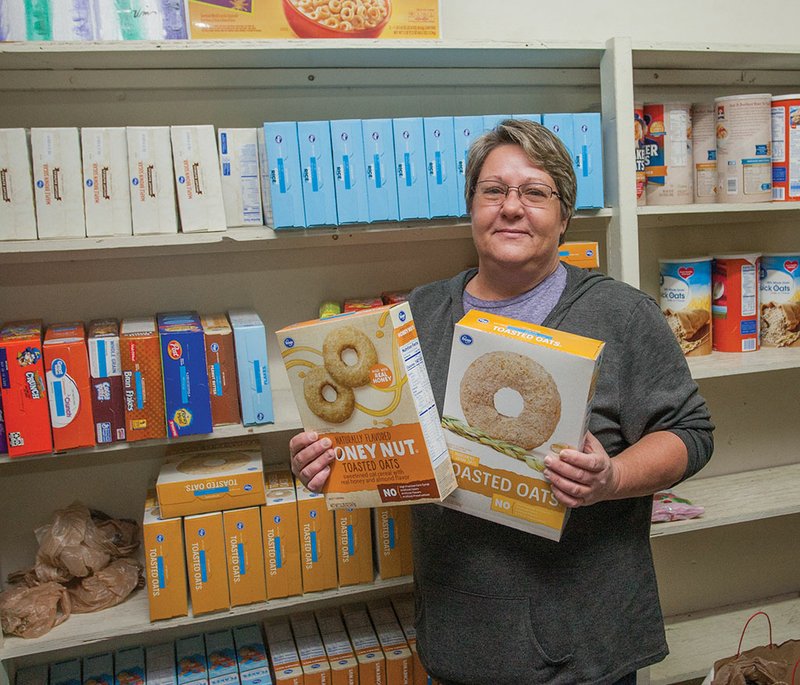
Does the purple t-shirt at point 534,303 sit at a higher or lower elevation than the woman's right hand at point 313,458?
higher

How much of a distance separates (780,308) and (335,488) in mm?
1598

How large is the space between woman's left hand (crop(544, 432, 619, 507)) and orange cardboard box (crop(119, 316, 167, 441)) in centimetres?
100

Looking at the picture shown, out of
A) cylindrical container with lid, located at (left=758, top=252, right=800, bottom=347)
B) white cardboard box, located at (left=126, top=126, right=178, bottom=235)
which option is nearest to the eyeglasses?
white cardboard box, located at (left=126, top=126, right=178, bottom=235)

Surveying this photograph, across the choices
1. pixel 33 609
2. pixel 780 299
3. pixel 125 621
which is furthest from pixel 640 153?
pixel 33 609

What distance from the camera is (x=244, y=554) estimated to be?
1.95 meters

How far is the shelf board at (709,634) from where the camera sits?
240cm

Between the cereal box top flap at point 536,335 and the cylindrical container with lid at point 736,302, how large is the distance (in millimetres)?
1225

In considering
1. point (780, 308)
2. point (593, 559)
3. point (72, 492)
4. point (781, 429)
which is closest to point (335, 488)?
point (593, 559)

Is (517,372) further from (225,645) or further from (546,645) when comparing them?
(225,645)

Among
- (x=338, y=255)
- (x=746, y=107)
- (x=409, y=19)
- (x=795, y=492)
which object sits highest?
(x=409, y=19)

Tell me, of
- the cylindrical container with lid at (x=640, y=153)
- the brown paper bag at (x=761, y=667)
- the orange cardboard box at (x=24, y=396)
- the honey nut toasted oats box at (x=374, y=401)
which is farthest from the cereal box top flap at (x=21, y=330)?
the brown paper bag at (x=761, y=667)

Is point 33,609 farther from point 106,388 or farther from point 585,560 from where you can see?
point 585,560

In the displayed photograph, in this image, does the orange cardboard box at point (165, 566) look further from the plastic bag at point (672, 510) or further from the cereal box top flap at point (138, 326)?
the plastic bag at point (672, 510)

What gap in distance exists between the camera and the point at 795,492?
2.49m
